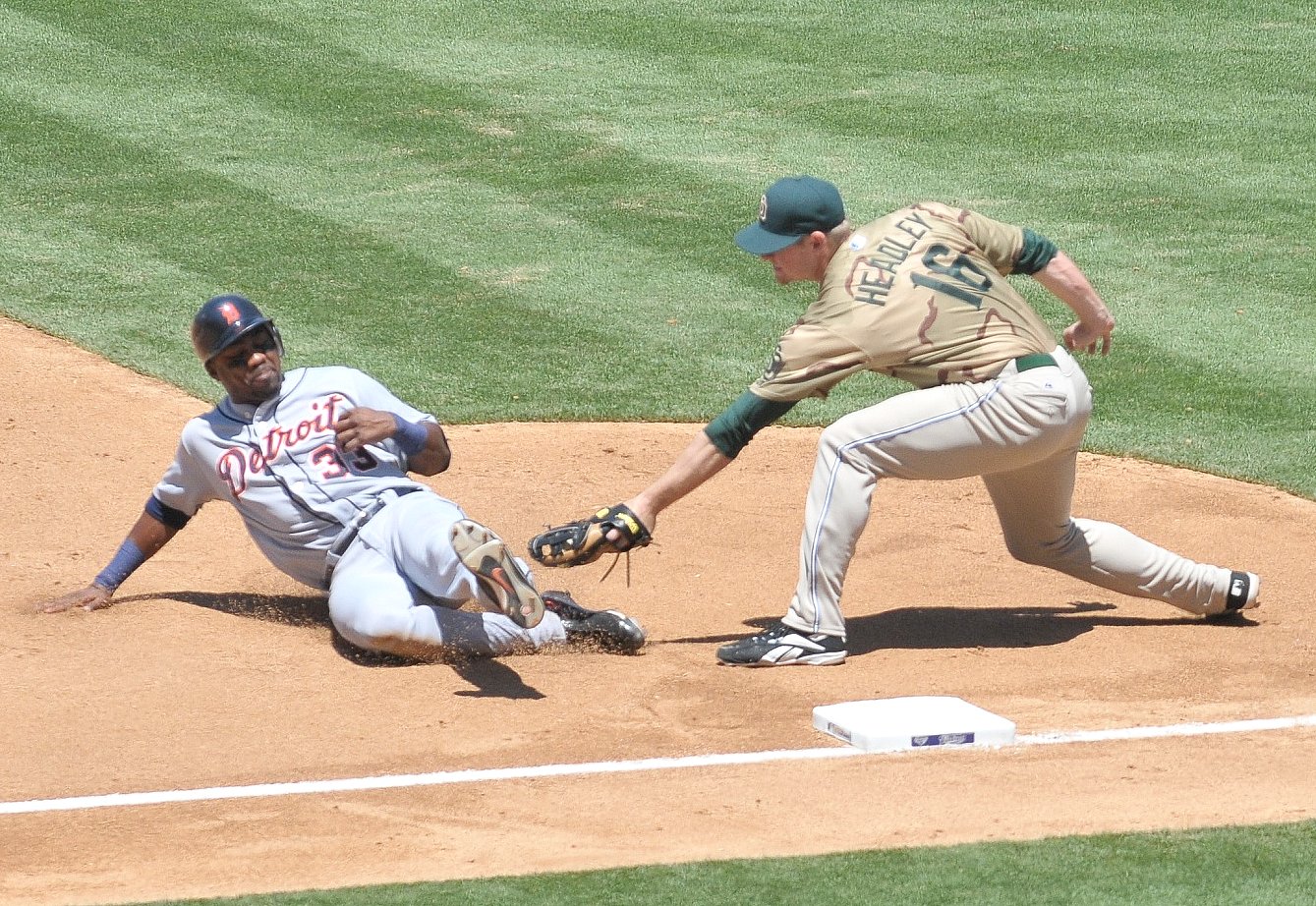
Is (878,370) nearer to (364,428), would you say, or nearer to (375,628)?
(364,428)

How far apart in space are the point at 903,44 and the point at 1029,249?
8.06 m

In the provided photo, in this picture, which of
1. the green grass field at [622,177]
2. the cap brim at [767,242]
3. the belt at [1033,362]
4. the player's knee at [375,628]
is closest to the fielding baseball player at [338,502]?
the player's knee at [375,628]

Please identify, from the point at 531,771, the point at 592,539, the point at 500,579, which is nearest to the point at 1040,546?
the point at 592,539

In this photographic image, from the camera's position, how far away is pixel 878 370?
5.46 metres

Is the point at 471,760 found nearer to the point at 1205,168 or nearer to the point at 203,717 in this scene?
the point at 203,717

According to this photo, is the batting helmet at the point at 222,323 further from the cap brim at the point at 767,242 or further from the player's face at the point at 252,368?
the cap brim at the point at 767,242

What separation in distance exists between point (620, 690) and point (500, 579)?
54 centimetres

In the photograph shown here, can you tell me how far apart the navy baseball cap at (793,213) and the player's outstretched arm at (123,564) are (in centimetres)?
219

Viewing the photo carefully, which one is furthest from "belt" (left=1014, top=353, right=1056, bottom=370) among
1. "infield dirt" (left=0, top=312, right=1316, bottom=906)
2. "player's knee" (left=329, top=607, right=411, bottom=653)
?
"player's knee" (left=329, top=607, right=411, bottom=653)

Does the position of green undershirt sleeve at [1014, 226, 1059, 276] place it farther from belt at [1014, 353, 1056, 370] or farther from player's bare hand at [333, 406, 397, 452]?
player's bare hand at [333, 406, 397, 452]

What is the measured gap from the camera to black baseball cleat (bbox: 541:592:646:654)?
575 cm

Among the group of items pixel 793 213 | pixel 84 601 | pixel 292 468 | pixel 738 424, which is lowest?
pixel 84 601

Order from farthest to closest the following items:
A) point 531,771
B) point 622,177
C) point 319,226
Answer: point 622,177, point 319,226, point 531,771

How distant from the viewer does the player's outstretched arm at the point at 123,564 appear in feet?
19.7
